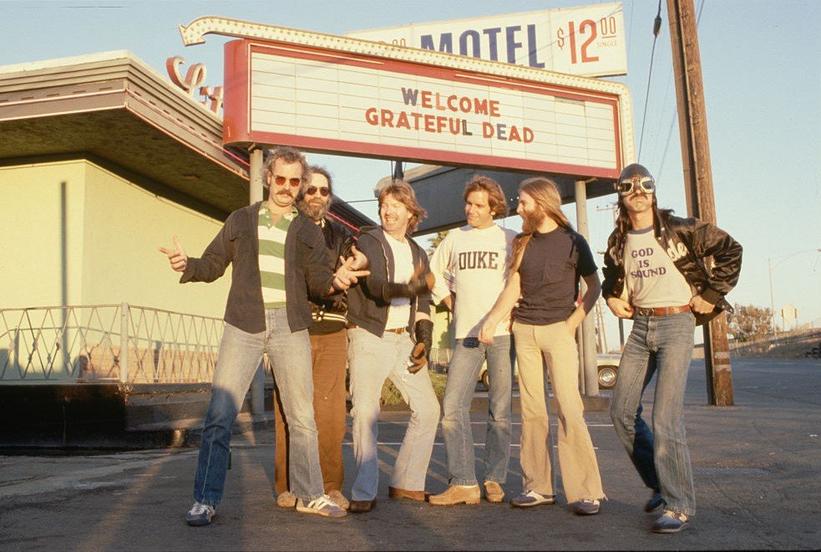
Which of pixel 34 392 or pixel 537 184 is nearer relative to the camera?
pixel 537 184

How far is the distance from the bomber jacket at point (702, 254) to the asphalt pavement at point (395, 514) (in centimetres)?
120

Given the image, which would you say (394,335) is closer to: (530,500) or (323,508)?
(323,508)

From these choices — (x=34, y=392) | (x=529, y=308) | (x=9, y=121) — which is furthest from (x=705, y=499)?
(x=9, y=121)

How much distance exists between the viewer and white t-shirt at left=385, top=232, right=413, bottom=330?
5.11 meters

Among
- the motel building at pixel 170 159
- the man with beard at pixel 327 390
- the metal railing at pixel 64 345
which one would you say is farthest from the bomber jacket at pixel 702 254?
the metal railing at pixel 64 345

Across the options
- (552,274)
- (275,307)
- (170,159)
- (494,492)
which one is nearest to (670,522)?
(494,492)

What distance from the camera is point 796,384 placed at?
20.3m

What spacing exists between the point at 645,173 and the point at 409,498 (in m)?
2.41

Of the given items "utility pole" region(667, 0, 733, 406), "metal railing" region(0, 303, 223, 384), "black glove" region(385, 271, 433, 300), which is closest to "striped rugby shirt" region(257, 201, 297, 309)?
"black glove" region(385, 271, 433, 300)

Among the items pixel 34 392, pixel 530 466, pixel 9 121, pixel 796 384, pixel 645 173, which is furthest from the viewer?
pixel 796 384

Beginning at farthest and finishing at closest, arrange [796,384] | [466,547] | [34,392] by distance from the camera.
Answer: [796,384] → [34,392] → [466,547]

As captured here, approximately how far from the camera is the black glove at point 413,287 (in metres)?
5.06

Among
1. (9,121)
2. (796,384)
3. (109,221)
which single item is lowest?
(796,384)

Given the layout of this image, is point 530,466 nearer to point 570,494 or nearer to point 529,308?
point 570,494
